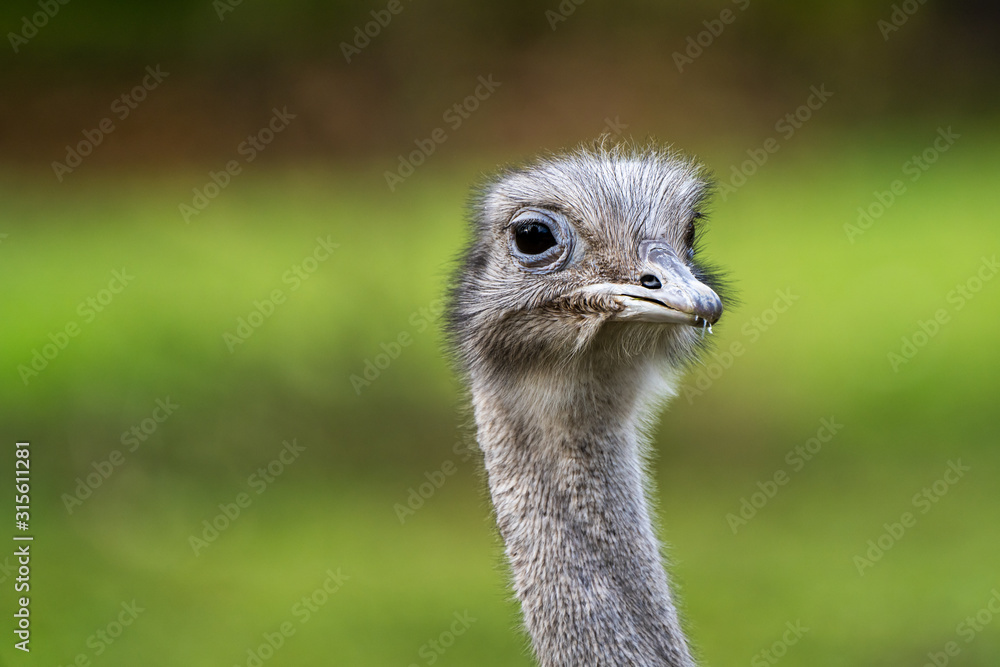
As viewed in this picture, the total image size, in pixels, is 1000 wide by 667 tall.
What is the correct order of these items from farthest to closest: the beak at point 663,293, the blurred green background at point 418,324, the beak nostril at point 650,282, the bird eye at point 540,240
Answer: the blurred green background at point 418,324, the bird eye at point 540,240, the beak nostril at point 650,282, the beak at point 663,293

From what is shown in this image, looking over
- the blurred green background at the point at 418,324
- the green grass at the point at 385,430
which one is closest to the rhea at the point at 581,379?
the blurred green background at the point at 418,324

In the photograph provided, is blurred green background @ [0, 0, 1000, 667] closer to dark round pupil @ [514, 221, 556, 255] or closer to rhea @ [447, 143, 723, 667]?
rhea @ [447, 143, 723, 667]

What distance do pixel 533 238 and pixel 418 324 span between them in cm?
370

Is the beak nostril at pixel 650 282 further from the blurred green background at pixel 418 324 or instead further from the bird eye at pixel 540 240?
the blurred green background at pixel 418 324

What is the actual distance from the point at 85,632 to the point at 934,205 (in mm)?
6964

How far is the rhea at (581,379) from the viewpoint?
7.12 ft

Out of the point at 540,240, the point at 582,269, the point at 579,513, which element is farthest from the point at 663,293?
the point at 579,513

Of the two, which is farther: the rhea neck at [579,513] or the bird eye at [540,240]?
the bird eye at [540,240]

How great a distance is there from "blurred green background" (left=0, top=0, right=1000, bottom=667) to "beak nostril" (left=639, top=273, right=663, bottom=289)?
629 millimetres

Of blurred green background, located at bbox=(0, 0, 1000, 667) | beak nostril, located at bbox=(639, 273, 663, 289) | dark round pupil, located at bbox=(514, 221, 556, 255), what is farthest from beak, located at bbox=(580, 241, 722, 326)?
blurred green background, located at bbox=(0, 0, 1000, 667)

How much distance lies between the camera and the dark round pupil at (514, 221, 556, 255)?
2.31 metres

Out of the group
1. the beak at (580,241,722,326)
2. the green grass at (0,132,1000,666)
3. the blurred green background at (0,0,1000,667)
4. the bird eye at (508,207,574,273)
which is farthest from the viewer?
the blurred green background at (0,0,1000,667)

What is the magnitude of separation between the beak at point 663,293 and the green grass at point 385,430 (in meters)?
0.65

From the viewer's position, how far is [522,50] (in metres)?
9.40
